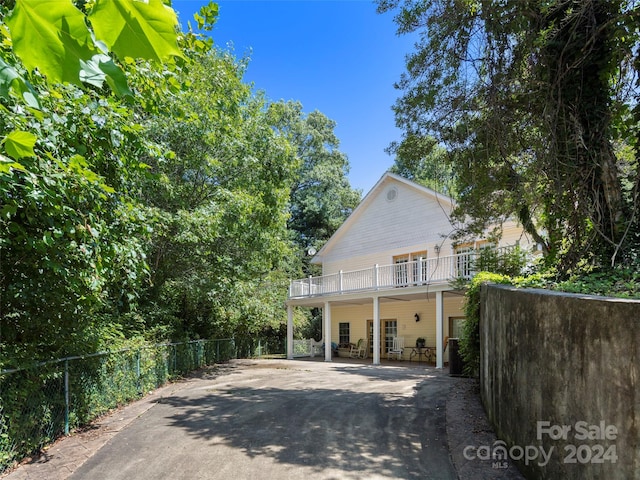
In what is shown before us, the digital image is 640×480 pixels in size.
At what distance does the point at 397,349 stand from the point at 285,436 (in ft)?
43.1

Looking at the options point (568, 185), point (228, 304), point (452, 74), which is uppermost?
point (452, 74)

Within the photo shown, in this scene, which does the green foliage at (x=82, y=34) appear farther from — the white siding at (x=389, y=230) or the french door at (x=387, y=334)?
the french door at (x=387, y=334)

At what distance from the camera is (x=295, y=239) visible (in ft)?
104

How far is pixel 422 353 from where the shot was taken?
17062 mm

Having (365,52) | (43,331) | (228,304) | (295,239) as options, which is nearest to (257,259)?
(228,304)

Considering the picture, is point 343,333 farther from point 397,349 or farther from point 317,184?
point 317,184

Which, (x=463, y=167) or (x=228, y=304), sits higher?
(x=463, y=167)

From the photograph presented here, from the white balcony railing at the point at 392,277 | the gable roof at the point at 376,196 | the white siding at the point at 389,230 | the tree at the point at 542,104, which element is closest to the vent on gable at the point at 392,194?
the white siding at the point at 389,230

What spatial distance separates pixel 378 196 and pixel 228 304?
→ 1011 cm

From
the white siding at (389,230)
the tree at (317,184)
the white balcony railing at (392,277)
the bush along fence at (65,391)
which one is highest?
the tree at (317,184)

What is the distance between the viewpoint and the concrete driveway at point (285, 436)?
4539 mm

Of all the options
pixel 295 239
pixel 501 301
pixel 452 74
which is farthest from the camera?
pixel 295 239

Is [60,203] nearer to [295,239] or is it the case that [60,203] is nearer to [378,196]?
[378,196]

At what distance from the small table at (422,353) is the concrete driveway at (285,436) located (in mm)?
7538
